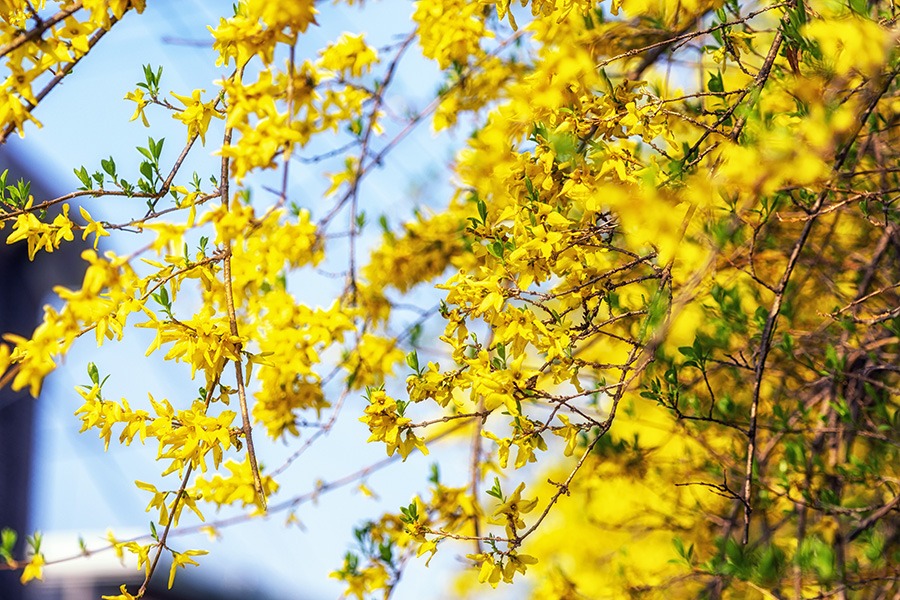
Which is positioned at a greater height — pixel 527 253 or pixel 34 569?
pixel 527 253

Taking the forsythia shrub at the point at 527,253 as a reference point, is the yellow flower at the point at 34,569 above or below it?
below

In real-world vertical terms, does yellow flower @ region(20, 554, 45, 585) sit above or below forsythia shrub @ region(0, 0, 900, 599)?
below

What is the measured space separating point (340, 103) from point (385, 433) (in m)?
0.87

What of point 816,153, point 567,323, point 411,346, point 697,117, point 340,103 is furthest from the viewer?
point 411,346

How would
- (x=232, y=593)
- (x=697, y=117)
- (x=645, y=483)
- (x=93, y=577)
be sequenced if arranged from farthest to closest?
(x=232, y=593) < (x=93, y=577) < (x=645, y=483) < (x=697, y=117)

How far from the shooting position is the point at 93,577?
6.96 m

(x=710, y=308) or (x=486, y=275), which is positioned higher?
(x=710, y=308)

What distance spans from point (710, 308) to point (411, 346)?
98 cm

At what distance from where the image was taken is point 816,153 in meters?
1.31

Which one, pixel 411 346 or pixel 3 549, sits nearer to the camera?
pixel 3 549

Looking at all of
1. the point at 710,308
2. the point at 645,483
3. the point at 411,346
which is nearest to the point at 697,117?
the point at 710,308

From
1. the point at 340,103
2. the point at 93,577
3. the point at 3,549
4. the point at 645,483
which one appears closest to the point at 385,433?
the point at 340,103

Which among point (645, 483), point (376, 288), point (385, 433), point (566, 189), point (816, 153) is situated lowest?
point (385, 433)

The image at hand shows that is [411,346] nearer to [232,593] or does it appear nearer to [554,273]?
[554,273]
